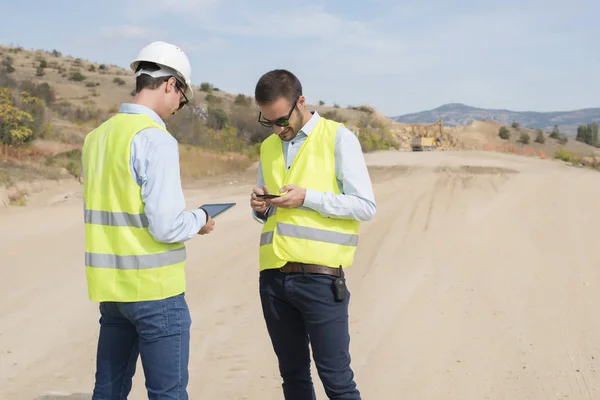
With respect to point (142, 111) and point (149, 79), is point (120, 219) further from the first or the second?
point (149, 79)

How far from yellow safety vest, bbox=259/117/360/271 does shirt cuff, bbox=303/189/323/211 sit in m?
0.08

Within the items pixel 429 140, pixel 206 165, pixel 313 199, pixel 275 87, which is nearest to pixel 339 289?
pixel 313 199

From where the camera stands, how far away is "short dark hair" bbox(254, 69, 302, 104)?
3172mm

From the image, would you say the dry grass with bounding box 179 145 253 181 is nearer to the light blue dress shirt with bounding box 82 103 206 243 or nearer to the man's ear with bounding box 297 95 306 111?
the man's ear with bounding box 297 95 306 111

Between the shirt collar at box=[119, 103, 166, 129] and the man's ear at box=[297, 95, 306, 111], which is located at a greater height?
the man's ear at box=[297, 95, 306, 111]

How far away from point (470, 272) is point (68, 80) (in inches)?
2009

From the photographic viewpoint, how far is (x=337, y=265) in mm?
3242

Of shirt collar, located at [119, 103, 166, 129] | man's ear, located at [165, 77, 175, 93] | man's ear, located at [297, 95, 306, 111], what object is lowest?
shirt collar, located at [119, 103, 166, 129]

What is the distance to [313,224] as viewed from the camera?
3.23m

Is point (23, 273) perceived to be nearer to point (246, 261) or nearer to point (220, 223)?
point (246, 261)

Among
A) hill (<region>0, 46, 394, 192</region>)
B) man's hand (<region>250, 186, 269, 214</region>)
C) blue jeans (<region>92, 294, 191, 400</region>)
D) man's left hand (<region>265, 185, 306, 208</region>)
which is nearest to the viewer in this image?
blue jeans (<region>92, 294, 191, 400</region>)

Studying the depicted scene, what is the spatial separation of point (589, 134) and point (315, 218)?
6927 centimetres

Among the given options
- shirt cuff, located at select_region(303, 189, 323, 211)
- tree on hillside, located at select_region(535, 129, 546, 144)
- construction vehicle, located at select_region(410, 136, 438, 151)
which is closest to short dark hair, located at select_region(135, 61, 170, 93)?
shirt cuff, located at select_region(303, 189, 323, 211)

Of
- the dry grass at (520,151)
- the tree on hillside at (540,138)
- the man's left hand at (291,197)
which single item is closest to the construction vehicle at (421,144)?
the dry grass at (520,151)
